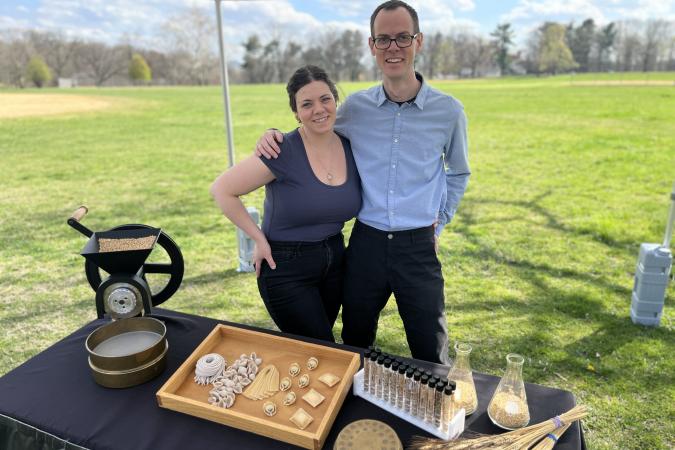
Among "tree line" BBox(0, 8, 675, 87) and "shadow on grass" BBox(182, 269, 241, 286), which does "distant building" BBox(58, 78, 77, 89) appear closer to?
"tree line" BBox(0, 8, 675, 87)

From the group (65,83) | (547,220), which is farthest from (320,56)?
(547,220)

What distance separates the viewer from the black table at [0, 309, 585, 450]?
1258mm

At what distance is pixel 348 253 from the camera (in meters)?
2.08

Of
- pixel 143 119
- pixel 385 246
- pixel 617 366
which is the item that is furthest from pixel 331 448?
pixel 143 119

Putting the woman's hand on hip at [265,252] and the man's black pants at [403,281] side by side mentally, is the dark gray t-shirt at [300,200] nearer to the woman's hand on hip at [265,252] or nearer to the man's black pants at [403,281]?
the woman's hand on hip at [265,252]

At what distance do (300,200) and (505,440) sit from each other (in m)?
1.15

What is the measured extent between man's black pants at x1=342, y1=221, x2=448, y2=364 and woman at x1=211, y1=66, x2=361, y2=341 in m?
0.12

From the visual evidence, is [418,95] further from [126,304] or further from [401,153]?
[126,304]

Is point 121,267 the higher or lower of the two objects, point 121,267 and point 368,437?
the higher

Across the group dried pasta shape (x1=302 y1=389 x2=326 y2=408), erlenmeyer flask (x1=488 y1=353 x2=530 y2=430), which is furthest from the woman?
erlenmeyer flask (x1=488 y1=353 x2=530 y2=430)

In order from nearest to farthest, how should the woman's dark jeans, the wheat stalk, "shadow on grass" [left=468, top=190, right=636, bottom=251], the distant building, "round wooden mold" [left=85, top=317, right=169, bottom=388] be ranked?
the wheat stalk → "round wooden mold" [left=85, top=317, right=169, bottom=388] → the woman's dark jeans → "shadow on grass" [left=468, top=190, right=636, bottom=251] → the distant building

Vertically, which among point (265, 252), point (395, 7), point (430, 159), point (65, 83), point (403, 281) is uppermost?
point (65, 83)

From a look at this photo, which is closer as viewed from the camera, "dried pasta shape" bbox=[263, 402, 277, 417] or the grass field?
"dried pasta shape" bbox=[263, 402, 277, 417]

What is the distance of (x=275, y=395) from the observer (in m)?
1.43
